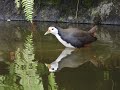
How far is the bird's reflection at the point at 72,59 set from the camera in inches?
217

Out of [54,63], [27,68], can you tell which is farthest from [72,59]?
[27,68]

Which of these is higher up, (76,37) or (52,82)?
(76,37)

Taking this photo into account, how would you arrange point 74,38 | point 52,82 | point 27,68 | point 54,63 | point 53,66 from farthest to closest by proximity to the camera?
point 74,38 < point 54,63 < point 53,66 < point 27,68 < point 52,82

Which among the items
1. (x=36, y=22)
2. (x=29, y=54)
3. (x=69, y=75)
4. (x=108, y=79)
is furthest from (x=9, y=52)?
(x=36, y=22)

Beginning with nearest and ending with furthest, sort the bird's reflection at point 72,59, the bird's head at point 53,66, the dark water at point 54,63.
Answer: the dark water at point 54,63
the bird's head at point 53,66
the bird's reflection at point 72,59

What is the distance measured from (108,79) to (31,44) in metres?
2.39

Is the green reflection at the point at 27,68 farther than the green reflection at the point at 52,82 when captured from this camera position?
No

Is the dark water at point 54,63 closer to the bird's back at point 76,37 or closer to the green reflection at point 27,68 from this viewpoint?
the green reflection at point 27,68

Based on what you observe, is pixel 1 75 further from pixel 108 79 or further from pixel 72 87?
pixel 108 79

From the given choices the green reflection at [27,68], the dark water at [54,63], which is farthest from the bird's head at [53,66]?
the green reflection at [27,68]

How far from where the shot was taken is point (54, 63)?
5.68 meters

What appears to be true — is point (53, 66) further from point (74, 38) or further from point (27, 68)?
point (74, 38)

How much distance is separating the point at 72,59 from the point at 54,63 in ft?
1.41

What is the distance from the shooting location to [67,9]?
32.9 ft
